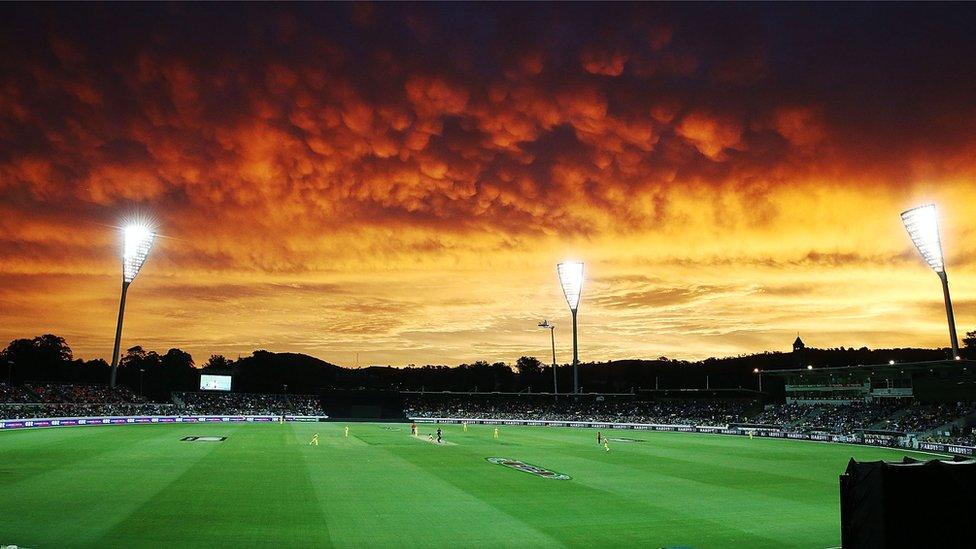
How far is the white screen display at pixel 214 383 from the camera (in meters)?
106

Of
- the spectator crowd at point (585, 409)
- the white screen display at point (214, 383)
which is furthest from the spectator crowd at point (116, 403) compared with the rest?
the spectator crowd at point (585, 409)

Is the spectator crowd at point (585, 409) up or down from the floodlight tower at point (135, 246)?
down

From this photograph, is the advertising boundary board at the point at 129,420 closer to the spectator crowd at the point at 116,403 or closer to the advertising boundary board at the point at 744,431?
the spectator crowd at the point at 116,403

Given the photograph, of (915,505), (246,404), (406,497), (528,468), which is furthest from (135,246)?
(915,505)

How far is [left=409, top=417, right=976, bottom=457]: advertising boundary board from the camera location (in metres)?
51.0

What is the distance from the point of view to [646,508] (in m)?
24.8

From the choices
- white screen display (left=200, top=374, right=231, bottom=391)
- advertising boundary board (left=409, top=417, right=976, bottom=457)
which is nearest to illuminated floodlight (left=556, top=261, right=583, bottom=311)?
advertising boundary board (left=409, top=417, right=976, bottom=457)

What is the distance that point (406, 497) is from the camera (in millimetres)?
26438

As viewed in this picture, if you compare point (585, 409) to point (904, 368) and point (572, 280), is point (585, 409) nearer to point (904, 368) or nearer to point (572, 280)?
point (572, 280)

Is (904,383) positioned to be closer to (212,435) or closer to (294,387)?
(212,435)

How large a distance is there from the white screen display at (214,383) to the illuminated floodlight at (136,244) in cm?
4254

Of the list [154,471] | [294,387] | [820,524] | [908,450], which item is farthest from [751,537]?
[294,387]

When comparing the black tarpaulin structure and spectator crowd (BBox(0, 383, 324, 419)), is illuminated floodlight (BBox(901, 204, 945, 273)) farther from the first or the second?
spectator crowd (BBox(0, 383, 324, 419))

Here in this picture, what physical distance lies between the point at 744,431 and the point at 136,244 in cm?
6871
